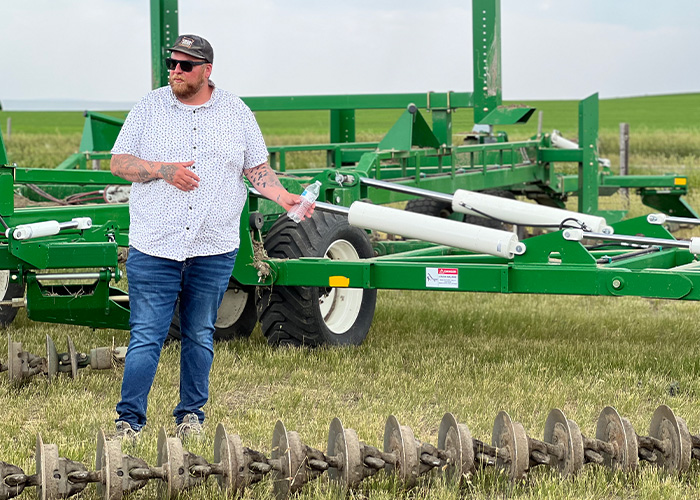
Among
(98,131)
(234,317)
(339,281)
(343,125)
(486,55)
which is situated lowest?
(234,317)

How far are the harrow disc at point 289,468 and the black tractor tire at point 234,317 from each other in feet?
9.73

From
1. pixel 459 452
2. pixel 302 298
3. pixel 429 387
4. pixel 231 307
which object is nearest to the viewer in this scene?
pixel 459 452

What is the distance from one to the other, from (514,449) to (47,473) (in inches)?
65.7

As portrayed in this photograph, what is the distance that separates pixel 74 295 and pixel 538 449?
2884mm

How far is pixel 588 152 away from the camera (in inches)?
372

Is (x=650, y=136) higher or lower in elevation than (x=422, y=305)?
higher

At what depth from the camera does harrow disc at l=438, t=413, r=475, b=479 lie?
3777mm

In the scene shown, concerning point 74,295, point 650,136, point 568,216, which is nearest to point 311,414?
point 74,295

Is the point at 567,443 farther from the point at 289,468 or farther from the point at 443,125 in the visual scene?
the point at 443,125

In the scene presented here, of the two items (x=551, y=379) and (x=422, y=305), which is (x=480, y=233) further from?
(x=422, y=305)

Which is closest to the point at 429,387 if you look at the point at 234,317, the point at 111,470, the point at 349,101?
the point at 234,317

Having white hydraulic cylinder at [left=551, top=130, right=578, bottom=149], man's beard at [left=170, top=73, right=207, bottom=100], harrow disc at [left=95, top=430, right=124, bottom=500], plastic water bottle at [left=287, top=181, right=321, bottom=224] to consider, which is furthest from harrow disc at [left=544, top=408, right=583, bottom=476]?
white hydraulic cylinder at [left=551, top=130, right=578, bottom=149]

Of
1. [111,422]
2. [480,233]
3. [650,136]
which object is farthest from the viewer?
[650,136]

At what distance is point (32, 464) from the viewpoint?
13.2 feet
